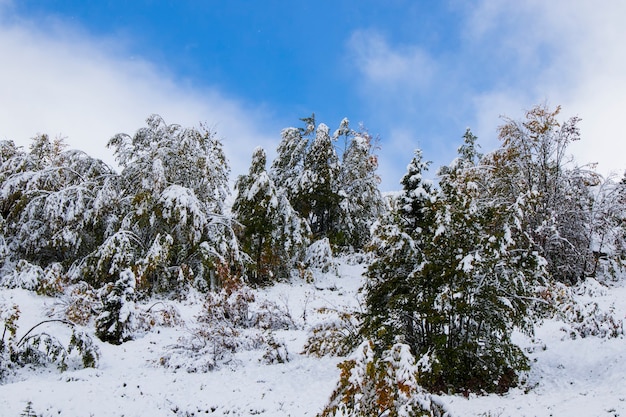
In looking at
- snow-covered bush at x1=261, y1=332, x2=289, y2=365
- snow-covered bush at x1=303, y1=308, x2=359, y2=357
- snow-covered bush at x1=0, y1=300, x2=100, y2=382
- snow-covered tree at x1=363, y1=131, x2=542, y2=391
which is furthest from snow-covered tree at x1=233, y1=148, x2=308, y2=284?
snow-covered tree at x1=363, y1=131, x2=542, y2=391

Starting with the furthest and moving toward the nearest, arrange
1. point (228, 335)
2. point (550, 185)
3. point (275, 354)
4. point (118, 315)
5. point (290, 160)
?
point (290, 160)
point (550, 185)
point (118, 315)
point (228, 335)
point (275, 354)

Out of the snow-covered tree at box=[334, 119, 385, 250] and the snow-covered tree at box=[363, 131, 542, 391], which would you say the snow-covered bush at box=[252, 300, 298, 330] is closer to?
the snow-covered tree at box=[363, 131, 542, 391]

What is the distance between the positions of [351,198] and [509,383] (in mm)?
15279

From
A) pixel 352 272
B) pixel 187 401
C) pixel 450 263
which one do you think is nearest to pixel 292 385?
pixel 187 401

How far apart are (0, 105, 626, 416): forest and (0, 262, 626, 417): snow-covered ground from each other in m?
0.32

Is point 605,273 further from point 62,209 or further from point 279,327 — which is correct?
point 62,209

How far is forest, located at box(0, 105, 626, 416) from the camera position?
23.1 feet

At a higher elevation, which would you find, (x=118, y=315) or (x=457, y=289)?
(x=457, y=289)

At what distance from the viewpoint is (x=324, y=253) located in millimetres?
18172

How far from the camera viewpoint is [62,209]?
1436cm

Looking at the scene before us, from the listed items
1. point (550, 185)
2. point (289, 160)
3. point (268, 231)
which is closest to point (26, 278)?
point (268, 231)

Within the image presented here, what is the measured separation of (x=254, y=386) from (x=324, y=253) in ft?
35.0

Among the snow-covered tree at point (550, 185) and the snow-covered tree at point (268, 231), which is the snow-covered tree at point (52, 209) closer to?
the snow-covered tree at point (268, 231)

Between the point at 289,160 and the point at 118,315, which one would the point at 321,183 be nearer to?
the point at 289,160
